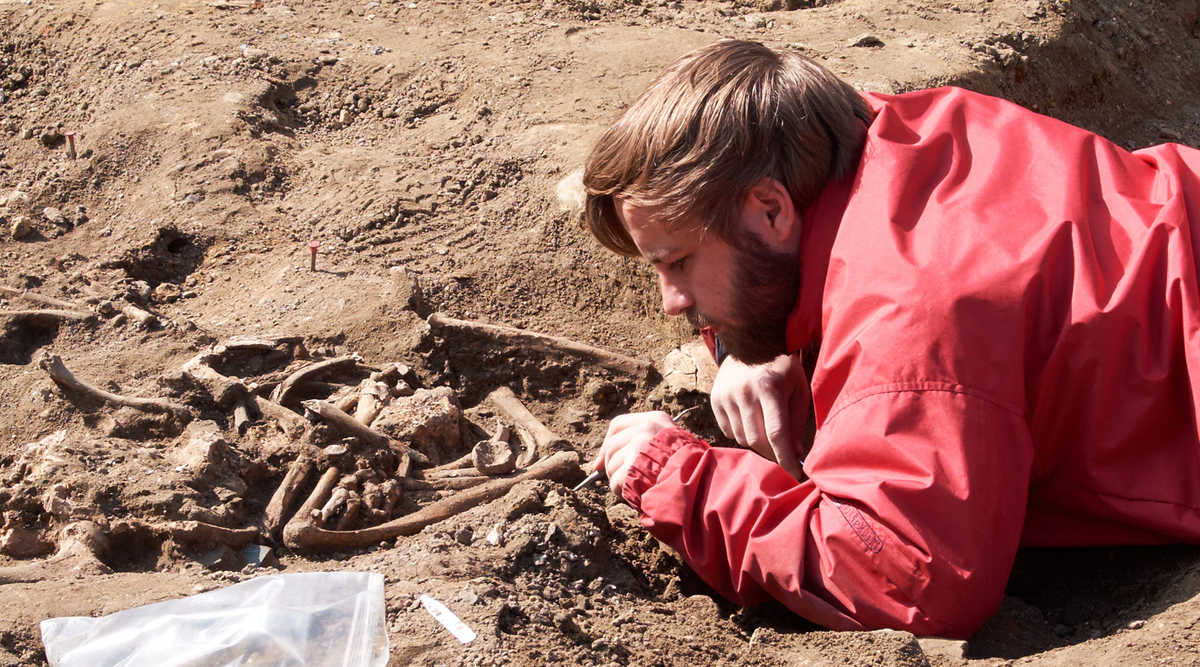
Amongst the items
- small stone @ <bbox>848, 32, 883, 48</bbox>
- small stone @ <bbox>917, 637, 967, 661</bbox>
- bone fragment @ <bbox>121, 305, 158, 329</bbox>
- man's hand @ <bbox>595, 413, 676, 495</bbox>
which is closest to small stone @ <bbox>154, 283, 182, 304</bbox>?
bone fragment @ <bbox>121, 305, 158, 329</bbox>

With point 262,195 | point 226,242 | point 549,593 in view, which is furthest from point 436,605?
point 262,195

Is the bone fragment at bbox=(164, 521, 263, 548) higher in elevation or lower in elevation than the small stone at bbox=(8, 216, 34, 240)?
lower

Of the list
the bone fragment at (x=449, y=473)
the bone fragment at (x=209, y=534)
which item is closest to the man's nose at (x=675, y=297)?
the bone fragment at (x=449, y=473)

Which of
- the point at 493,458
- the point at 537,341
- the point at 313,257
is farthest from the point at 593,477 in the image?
the point at 313,257

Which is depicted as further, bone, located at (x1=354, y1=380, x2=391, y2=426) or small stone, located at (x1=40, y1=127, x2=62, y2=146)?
small stone, located at (x1=40, y1=127, x2=62, y2=146)

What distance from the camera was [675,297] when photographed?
260cm

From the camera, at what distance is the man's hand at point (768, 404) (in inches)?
120

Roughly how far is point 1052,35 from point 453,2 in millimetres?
3850

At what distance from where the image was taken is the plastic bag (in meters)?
1.96

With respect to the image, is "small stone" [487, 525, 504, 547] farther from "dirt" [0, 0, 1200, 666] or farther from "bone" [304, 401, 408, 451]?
"bone" [304, 401, 408, 451]

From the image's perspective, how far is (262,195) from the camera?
186 inches

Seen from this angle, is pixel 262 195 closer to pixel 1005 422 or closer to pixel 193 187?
pixel 193 187

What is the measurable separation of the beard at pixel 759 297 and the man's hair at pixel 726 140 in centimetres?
7

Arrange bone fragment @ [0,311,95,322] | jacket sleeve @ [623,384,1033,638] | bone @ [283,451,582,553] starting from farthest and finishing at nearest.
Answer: bone fragment @ [0,311,95,322] → bone @ [283,451,582,553] → jacket sleeve @ [623,384,1033,638]
